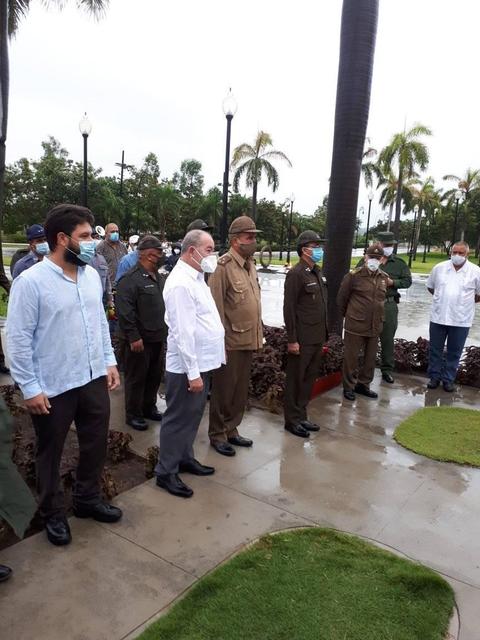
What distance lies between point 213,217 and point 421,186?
22476 millimetres

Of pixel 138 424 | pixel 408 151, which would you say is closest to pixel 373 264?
pixel 138 424

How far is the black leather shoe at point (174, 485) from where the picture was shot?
11.6 ft

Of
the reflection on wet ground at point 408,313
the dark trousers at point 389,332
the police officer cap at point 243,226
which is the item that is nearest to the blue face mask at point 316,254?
the police officer cap at point 243,226

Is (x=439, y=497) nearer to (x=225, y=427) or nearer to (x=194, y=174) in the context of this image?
(x=225, y=427)

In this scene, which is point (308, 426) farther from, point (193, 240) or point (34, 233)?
point (34, 233)

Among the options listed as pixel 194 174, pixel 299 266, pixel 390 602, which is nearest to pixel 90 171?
pixel 194 174

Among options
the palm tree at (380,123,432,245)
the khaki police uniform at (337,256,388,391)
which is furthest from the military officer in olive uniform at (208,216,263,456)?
the palm tree at (380,123,432,245)

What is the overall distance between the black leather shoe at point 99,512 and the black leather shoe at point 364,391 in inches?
146

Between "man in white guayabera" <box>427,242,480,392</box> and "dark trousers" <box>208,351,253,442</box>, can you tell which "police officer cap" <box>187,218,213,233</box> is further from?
"man in white guayabera" <box>427,242,480,392</box>

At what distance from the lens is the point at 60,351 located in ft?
9.09

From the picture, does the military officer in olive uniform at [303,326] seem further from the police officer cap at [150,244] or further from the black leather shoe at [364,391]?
the black leather shoe at [364,391]

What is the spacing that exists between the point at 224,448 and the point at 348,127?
16.1 ft

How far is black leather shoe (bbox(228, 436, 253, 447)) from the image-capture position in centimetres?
447

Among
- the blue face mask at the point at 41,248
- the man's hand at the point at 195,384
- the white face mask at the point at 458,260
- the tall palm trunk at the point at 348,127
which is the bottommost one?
the man's hand at the point at 195,384
